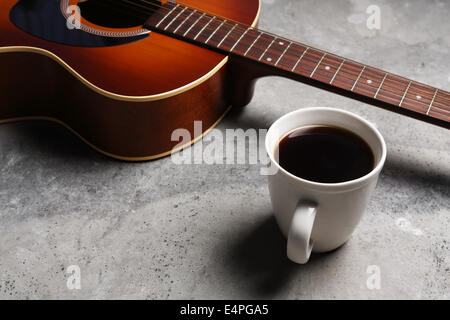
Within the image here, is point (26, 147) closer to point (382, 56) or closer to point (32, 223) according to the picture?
point (32, 223)

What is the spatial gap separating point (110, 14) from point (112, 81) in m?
0.20

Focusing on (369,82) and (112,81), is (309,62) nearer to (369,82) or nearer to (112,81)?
(369,82)

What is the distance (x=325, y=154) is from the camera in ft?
2.10

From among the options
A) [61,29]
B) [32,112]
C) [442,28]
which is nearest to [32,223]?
[32,112]

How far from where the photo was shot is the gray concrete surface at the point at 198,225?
2.28ft

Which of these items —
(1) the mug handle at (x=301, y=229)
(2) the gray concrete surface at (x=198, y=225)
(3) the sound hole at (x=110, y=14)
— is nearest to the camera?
(1) the mug handle at (x=301, y=229)

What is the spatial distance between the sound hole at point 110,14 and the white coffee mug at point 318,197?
1.38 feet

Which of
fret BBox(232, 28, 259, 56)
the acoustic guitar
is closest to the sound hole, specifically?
the acoustic guitar

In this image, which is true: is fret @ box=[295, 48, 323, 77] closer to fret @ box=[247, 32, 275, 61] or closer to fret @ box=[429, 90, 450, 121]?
fret @ box=[247, 32, 275, 61]

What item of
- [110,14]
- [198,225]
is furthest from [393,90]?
[110,14]

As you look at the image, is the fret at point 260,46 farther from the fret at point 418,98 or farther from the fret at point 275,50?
the fret at point 418,98

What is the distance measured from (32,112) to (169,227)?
0.37 meters

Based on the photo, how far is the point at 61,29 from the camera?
2.95 feet

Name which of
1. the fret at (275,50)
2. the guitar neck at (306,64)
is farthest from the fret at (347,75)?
the fret at (275,50)
